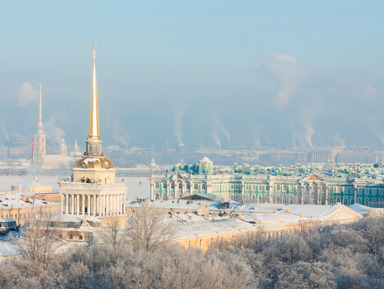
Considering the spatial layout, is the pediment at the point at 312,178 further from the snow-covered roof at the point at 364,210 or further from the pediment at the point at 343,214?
the pediment at the point at 343,214

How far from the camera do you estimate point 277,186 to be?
10769cm

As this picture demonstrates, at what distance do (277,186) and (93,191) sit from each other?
56.1m

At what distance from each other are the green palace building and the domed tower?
47275 millimetres

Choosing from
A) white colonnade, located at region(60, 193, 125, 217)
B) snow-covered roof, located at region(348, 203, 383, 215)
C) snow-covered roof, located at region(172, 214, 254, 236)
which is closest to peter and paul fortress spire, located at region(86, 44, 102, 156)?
Answer: white colonnade, located at region(60, 193, 125, 217)

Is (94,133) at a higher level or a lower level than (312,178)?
higher

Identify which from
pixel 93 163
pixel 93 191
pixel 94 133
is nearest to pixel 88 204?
pixel 93 191

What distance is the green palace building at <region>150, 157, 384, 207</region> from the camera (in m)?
101

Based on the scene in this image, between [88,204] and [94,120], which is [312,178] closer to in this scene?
[94,120]

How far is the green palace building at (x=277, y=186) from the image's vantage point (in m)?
101

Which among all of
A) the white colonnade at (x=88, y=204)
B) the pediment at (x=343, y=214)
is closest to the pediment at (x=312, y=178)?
the pediment at (x=343, y=214)

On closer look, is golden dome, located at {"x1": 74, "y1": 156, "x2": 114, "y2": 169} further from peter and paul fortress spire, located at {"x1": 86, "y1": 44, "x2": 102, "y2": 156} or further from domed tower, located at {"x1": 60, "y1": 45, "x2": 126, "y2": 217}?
peter and paul fortress spire, located at {"x1": 86, "y1": 44, "x2": 102, "y2": 156}

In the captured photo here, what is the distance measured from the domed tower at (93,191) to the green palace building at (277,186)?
155 ft

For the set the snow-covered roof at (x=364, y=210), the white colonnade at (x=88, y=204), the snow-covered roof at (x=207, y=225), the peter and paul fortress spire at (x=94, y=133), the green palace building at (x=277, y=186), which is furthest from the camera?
the green palace building at (x=277, y=186)

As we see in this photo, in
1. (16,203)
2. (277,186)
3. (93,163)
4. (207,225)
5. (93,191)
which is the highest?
(93,163)
